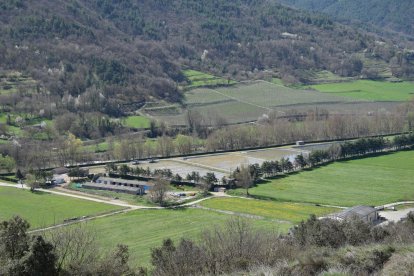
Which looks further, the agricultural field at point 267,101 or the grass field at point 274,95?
the grass field at point 274,95

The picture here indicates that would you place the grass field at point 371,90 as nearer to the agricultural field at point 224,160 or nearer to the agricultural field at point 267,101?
the agricultural field at point 267,101

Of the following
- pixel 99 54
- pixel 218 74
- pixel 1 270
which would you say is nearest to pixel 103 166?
pixel 1 270

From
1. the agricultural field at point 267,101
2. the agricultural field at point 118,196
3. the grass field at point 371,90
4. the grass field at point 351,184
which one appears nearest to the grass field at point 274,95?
the agricultural field at point 267,101

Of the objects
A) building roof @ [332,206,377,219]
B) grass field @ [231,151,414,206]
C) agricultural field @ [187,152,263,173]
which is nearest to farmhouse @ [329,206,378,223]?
building roof @ [332,206,377,219]

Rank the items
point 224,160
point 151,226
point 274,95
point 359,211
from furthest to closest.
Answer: point 274,95, point 224,160, point 151,226, point 359,211

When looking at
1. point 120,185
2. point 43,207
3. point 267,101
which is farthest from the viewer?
point 267,101

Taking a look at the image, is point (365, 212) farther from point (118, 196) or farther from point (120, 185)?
point (120, 185)

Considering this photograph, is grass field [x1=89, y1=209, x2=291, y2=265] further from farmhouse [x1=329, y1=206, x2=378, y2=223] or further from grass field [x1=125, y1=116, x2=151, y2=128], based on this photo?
grass field [x1=125, y1=116, x2=151, y2=128]

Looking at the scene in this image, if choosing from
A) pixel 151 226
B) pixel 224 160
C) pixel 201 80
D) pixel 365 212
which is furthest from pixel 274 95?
pixel 151 226
